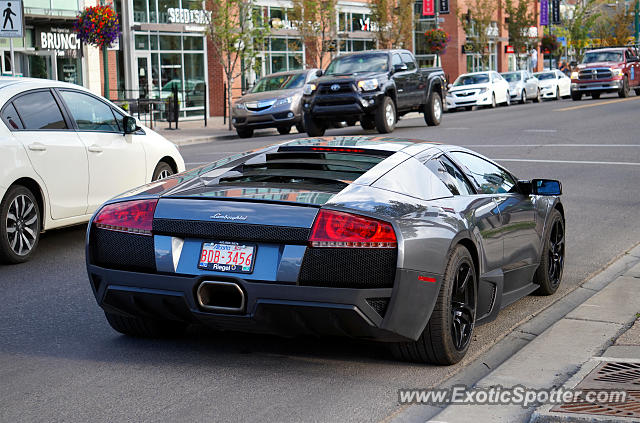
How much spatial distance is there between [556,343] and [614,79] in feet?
134

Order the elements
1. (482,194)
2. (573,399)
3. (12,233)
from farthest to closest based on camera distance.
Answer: (12,233) → (482,194) → (573,399)

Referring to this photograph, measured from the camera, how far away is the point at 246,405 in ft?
16.6

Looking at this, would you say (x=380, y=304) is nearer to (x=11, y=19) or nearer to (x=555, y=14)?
(x=11, y=19)

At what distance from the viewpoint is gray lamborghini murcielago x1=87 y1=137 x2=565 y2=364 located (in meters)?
5.22

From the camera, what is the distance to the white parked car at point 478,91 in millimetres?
42781

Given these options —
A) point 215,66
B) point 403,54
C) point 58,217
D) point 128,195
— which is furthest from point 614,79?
point 128,195

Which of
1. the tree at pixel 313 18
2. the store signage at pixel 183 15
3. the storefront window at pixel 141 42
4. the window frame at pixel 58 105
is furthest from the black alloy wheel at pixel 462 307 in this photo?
the tree at pixel 313 18

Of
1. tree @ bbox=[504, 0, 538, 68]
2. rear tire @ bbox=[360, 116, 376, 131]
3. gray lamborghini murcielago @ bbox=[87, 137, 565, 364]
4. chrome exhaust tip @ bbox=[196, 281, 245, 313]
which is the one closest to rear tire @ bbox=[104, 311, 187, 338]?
gray lamborghini murcielago @ bbox=[87, 137, 565, 364]

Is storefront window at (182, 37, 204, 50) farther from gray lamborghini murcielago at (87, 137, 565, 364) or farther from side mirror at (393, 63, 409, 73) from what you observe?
gray lamborghini murcielago at (87, 137, 565, 364)

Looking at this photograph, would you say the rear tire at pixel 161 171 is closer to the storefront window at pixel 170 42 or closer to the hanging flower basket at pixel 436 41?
the storefront window at pixel 170 42

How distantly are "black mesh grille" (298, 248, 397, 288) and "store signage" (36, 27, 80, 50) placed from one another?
30.9 m

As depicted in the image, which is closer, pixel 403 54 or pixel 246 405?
pixel 246 405

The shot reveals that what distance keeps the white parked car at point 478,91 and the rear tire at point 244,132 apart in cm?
1559

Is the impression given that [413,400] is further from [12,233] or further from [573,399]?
[12,233]
